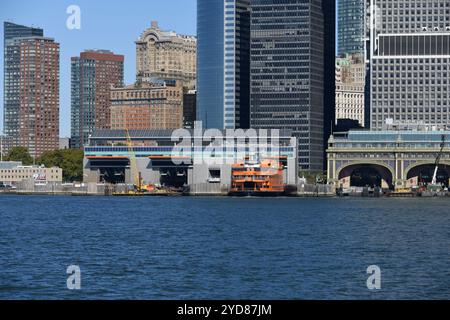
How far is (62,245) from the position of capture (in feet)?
272

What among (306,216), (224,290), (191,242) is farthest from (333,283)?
(306,216)

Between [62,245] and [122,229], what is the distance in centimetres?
2134

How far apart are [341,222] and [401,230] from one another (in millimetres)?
16557

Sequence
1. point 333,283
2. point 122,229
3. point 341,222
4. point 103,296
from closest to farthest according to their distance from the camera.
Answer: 1. point 103,296
2. point 333,283
3. point 122,229
4. point 341,222

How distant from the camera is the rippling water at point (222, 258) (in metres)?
53.8

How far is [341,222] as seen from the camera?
121 m

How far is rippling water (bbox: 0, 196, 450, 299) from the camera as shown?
176 ft

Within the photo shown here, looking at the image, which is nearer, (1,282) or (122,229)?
(1,282)

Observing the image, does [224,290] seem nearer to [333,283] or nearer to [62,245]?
[333,283]

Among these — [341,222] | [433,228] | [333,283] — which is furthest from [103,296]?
[341,222]

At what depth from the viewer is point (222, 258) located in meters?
71.1

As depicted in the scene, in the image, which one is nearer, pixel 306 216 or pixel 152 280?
pixel 152 280
